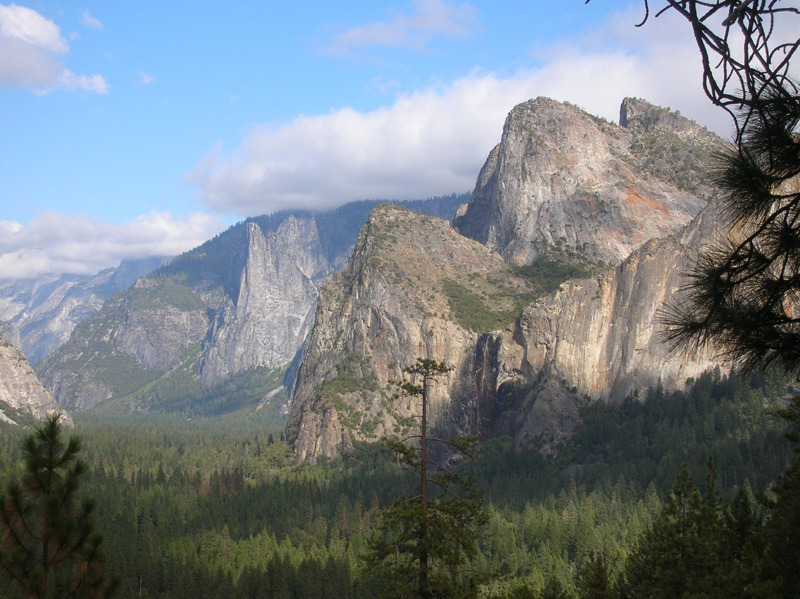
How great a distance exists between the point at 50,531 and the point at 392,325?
420ft

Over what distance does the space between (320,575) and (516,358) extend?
67.6 m

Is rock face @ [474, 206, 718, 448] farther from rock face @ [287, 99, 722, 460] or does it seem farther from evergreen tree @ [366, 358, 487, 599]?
evergreen tree @ [366, 358, 487, 599]

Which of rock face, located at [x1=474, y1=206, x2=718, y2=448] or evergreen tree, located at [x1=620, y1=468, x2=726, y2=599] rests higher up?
rock face, located at [x1=474, y1=206, x2=718, y2=448]

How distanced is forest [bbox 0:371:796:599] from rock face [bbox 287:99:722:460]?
582 centimetres

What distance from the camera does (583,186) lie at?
6654 inches

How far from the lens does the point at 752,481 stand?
84.4 metres

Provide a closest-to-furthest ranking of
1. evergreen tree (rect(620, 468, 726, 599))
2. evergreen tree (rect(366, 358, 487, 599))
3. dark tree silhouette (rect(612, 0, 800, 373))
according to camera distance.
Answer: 1. dark tree silhouette (rect(612, 0, 800, 373))
2. evergreen tree (rect(366, 358, 487, 599))
3. evergreen tree (rect(620, 468, 726, 599))

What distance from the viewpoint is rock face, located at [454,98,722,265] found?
163625 millimetres

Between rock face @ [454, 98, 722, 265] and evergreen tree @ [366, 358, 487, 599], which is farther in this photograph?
rock face @ [454, 98, 722, 265]

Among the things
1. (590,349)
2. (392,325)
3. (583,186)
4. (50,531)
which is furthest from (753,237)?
(583,186)

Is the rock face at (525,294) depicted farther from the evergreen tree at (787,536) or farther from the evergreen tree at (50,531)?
the evergreen tree at (50,531)

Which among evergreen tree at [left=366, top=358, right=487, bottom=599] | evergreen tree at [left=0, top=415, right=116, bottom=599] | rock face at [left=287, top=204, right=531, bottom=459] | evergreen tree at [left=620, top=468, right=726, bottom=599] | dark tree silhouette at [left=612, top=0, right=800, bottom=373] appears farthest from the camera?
rock face at [left=287, top=204, right=531, bottom=459]

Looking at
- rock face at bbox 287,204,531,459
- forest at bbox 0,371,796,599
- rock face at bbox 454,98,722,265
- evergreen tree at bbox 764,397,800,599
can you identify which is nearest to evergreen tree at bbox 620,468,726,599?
evergreen tree at bbox 764,397,800,599

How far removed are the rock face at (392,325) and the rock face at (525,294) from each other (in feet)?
0.98
